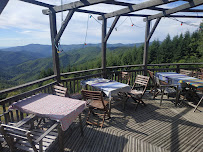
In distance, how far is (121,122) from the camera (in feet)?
9.95

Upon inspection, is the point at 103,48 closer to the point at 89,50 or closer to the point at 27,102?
the point at 27,102

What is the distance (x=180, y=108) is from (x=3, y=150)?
4.02m

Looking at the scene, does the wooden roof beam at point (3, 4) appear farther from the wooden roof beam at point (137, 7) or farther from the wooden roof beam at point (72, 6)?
the wooden roof beam at point (137, 7)

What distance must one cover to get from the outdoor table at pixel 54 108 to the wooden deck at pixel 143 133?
60 centimetres

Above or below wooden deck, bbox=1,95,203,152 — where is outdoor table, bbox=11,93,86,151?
above

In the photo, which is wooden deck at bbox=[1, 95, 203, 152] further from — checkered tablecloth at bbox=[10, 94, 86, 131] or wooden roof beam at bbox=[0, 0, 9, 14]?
wooden roof beam at bbox=[0, 0, 9, 14]

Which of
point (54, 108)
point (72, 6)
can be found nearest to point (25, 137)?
point (54, 108)

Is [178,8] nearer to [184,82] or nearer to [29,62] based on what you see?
[184,82]

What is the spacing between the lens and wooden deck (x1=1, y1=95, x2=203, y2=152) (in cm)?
228

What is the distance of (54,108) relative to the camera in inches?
86.7

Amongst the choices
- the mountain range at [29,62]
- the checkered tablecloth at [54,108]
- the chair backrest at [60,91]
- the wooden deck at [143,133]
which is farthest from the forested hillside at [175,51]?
the mountain range at [29,62]

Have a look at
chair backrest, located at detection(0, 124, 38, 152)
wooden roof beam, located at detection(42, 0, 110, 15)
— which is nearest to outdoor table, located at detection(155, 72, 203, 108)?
wooden roof beam, located at detection(42, 0, 110, 15)

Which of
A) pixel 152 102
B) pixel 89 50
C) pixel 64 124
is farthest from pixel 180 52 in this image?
pixel 89 50

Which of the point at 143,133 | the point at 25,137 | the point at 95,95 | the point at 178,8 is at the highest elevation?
the point at 178,8
